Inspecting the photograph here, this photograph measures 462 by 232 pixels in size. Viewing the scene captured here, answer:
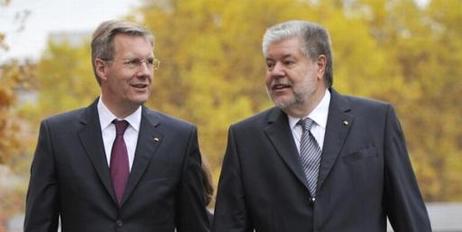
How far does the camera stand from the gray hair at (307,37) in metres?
6.91

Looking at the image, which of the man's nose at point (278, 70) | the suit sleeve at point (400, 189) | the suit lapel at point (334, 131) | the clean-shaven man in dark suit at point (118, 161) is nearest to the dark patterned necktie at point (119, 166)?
the clean-shaven man in dark suit at point (118, 161)

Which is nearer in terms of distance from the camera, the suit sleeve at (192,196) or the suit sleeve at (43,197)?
the suit sleeve at (43,197)

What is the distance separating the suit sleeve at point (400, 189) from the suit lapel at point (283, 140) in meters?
0.45

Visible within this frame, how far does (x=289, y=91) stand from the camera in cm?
682

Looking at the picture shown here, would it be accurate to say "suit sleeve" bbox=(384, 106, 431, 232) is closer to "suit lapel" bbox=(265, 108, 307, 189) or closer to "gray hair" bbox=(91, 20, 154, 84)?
"suit lapel" bbox=(265, 108, 307, 189)

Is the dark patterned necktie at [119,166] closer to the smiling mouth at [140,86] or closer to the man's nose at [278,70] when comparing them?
the smiling mouth at [140,86]

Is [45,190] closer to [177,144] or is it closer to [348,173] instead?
[177,144]

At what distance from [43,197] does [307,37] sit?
61.7 inches

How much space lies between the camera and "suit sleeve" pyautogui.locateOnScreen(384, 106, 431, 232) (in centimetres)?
687

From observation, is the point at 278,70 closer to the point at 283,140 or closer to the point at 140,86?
the point at 283,140

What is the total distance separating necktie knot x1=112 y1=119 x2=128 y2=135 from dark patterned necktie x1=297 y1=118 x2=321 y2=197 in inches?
35.4

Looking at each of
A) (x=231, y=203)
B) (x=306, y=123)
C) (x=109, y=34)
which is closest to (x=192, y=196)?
(x=231, y=203)

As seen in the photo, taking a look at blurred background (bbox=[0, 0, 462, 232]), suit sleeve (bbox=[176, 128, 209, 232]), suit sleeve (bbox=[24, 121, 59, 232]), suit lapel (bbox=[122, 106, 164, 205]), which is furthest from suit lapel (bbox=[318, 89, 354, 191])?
blurred background (bbox=[0, 0, 462, 232])

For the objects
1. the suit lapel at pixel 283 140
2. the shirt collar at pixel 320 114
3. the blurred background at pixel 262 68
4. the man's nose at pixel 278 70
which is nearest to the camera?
the man's nose at pixel 278 70
